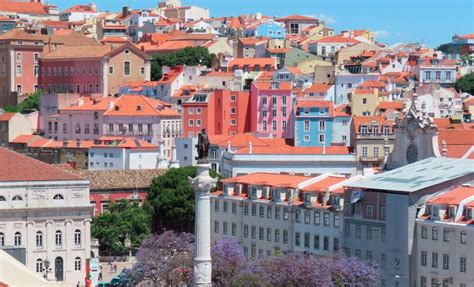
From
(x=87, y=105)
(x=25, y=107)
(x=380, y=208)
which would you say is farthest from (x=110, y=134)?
(x=380, y=208)

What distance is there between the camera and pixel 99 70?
13038 cm

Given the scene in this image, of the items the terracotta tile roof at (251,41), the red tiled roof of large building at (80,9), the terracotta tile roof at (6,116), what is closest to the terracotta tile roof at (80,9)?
the red tiled roof of large building at (80,9)

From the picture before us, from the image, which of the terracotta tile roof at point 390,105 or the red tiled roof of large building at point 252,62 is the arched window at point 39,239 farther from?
the red tiled roof of large building at point 252,62

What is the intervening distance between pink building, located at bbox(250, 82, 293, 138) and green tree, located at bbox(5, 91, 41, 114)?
18.3 metres

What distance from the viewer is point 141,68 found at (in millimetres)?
131375

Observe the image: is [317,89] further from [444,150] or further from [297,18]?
[297,18]

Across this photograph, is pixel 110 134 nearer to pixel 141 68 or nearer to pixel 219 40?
pixel 141 68

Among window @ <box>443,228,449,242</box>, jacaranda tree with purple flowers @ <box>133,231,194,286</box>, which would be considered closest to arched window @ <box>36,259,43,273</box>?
jacaranda tree with purple flowers @ <box>133,231,194,286</box>

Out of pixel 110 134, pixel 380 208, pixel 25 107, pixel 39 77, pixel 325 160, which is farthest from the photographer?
pixel 39 77

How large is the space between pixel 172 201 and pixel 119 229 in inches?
120

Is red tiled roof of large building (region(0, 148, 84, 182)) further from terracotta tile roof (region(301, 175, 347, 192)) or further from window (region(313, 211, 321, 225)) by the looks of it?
window (region(313, 211, 321, 225))

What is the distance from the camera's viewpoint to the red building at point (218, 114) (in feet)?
369

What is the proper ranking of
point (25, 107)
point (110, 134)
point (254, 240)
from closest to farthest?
point (254, 240) < point (110, 134) < point (25, 107)

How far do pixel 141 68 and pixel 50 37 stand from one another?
1401cm
